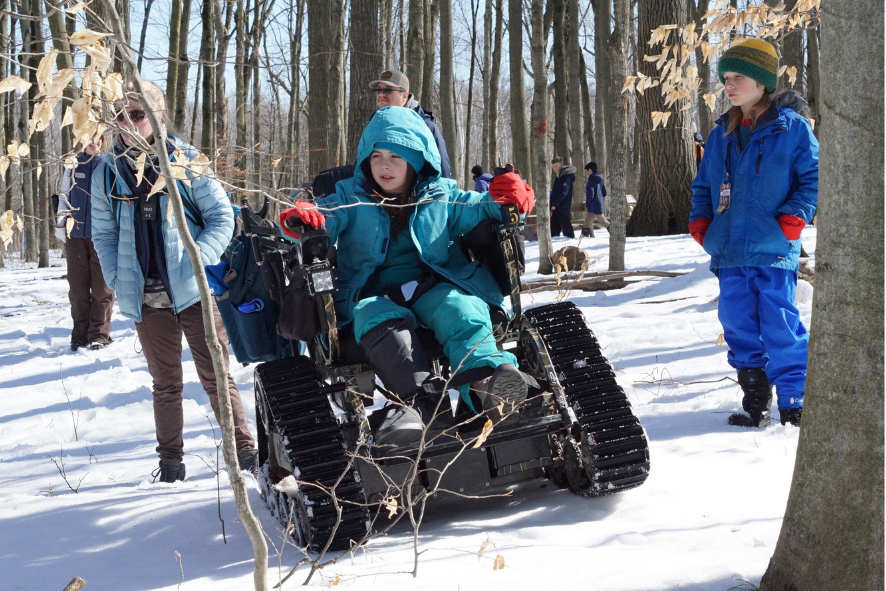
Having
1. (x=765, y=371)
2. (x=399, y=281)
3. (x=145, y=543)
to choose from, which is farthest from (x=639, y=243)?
(x=145, y=543)

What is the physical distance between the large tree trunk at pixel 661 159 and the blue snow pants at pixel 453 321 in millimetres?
7948

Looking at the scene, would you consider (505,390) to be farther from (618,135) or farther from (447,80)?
(447,80)

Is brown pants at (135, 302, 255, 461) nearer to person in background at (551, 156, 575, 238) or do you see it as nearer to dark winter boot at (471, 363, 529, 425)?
dark winter boot at (471, 363, 529, 425)

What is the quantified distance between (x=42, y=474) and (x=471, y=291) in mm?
3009

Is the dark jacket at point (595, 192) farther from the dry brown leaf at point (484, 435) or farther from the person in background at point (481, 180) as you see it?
the dry brown leaf at point (484, 435)

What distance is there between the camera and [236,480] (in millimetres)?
2186

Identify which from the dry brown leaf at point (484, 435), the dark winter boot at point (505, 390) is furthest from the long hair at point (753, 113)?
the dry brown leaf at point (484, 435)

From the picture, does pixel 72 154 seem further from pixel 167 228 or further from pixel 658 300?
pixel 658 300

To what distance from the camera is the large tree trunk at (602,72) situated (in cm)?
1517

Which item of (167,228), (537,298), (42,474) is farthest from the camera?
(537,298)

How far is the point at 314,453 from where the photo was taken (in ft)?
10.3

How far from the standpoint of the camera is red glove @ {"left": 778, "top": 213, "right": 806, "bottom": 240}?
3.96m

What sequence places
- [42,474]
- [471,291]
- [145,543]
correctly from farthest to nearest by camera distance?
1. [42,474]
2. [471,291]
3. [145,543]

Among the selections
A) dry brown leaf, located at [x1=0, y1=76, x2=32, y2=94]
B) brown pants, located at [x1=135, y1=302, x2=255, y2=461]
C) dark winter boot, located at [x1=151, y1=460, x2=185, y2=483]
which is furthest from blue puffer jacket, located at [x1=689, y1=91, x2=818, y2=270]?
dry brown leaf, located at [x1=0, y1=76, x2=32, y2=94]
